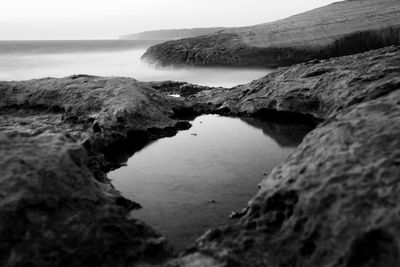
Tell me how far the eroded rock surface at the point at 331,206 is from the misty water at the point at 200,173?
2.92ft

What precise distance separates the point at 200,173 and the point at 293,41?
994 inches

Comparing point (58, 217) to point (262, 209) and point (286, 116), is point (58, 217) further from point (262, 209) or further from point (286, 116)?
point (286, 116)

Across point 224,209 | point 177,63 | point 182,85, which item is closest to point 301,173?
point 224,209

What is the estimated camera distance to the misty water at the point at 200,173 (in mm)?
5805

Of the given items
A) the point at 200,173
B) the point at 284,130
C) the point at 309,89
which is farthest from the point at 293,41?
the point at 200,173

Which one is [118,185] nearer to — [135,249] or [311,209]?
[135,249]

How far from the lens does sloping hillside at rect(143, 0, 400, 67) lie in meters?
28.1

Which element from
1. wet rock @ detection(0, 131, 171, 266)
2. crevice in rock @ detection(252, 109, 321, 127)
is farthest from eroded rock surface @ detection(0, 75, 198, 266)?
crevice in rock @ detection(252, 109, 321, 127)

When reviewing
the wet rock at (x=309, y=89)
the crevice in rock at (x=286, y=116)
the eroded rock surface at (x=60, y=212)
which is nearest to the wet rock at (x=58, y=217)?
the eroded rock surface at (x=60, y=212)

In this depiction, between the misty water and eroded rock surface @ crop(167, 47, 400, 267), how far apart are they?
89 centimetres

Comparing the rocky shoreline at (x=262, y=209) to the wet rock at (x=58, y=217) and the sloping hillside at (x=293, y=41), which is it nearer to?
the wet rock at (x=58, y=217)

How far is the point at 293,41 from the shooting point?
101ft

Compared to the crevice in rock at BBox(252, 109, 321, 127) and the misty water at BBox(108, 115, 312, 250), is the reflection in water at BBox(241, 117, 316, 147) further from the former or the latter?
the crevice in rock at BBox(252, 109, 321, 127)

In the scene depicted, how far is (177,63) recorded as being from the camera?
32250 mm
